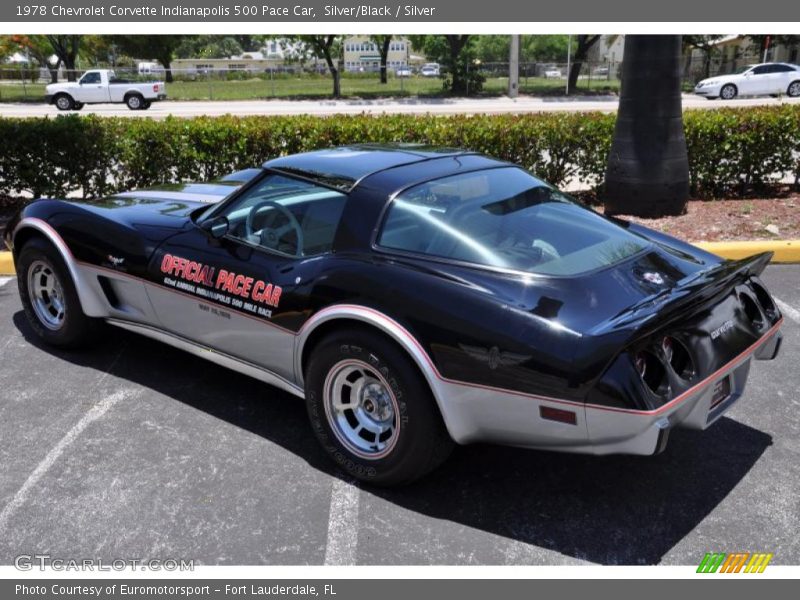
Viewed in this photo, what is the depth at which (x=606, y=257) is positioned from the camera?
3.50m

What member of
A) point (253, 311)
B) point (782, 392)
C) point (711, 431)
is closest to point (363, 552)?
point (253, 311)

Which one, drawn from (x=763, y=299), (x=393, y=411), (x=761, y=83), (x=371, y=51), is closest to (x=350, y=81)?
(x=761, y=83)

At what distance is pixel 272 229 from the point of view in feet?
12.9

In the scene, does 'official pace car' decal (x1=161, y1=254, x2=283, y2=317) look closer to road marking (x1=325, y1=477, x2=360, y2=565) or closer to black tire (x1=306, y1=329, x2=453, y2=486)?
black tire (x1=306, y1=329, x2=453, y2=486)

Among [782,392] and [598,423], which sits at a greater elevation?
[598,423]

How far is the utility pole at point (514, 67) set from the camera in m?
32.7

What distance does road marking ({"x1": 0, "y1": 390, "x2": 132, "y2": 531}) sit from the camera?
3342 millimetres

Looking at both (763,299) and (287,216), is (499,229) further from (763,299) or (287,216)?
(763,299)

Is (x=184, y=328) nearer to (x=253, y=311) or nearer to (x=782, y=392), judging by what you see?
(x=253, y=311)

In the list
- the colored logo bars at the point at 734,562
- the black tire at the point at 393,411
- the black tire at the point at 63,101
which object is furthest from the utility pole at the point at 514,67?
the colored logo bars at the point at 734,562

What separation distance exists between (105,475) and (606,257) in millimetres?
2601

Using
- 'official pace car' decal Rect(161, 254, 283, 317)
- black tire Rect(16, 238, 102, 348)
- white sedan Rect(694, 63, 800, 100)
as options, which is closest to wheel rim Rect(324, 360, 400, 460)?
'official pace car' decal Rect(161, 254, 283, 317)

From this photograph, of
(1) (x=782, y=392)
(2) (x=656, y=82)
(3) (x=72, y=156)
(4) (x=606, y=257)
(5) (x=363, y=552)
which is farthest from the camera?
(3) (x=72, y=156)

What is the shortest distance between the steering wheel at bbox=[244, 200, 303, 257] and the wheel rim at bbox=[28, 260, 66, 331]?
1.67 m
